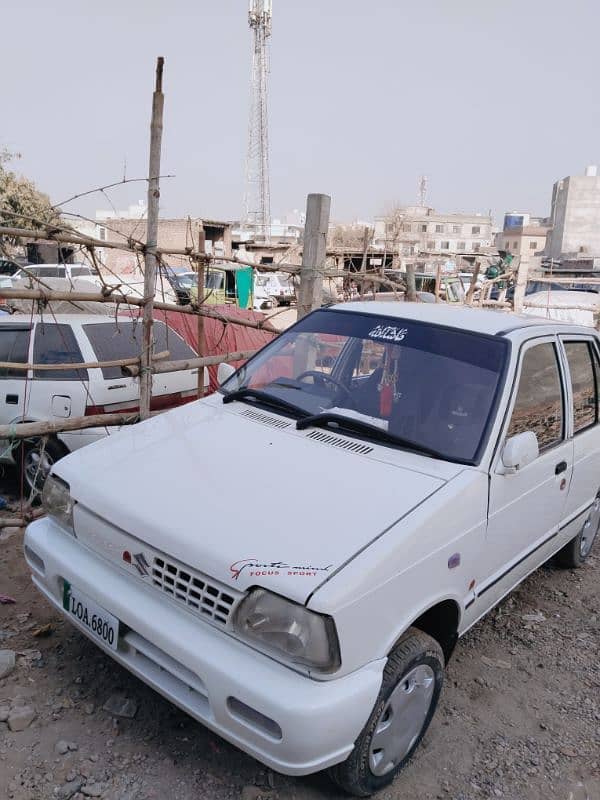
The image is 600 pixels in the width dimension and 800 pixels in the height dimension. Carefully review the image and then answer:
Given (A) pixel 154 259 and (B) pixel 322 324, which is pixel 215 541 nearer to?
(B) pixel 322 324

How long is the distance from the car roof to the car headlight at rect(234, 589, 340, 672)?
70.0 inches

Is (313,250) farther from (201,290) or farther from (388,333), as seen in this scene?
(388,333)

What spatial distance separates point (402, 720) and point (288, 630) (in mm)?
752

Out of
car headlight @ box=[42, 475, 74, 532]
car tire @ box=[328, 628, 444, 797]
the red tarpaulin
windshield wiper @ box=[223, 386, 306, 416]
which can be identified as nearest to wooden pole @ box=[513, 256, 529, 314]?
the red tarpaulin

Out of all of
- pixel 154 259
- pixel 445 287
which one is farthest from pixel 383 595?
pixel 445 287

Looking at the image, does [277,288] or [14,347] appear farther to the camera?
[277,288]

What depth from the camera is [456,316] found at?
10.7 feet

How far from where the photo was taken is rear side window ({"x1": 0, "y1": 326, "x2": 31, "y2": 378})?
4.95 meters

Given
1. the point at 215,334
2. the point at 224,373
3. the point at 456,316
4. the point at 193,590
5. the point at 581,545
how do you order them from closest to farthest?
the point at 193,590 → the point at 456,316 → the point at 224,373 → the point at 581,545 → the point at 215,334

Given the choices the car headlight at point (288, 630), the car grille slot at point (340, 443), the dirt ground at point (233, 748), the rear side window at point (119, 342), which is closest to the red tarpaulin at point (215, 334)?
the rear side window at point (119, 342)

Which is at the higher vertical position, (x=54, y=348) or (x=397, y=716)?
(x=54, y=348)

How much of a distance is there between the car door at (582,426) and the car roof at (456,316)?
0.76 ft

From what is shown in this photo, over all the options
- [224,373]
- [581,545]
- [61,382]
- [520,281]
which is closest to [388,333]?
[224,373]

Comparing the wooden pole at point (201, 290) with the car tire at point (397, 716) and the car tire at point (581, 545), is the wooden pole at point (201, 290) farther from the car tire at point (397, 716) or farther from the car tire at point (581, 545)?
the car tire at point (397, 716)
